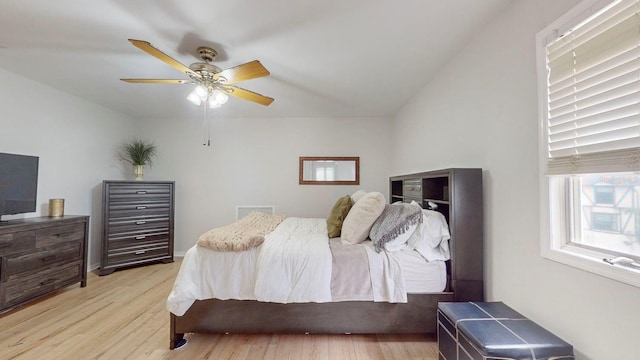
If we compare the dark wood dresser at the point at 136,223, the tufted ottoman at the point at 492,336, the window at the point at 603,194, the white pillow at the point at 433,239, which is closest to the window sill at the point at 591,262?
the window at the point at 603,194

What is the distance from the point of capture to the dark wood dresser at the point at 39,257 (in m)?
2.22

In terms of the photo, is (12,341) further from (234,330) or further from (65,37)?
(65,37)

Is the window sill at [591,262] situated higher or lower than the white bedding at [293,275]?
higher

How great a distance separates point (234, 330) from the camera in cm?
182

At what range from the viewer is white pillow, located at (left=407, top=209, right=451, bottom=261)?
1849mm

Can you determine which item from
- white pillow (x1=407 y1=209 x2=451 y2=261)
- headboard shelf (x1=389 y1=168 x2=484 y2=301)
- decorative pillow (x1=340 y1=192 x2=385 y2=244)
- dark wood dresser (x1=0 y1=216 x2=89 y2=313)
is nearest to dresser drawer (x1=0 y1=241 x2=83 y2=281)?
dark wood dresser (x1=0 y1=216 x2=89 y2=313)

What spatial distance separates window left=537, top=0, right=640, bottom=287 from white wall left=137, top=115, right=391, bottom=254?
2863 mm

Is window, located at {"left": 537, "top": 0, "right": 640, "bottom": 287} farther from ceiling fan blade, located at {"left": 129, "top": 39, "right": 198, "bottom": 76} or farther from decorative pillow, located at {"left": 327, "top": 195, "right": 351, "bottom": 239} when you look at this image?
ceiling fan blade, located at {"left": 129, "top": 39, "right": 198, "bottom": 76}

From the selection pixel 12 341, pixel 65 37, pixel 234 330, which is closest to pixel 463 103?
pixel 234 330

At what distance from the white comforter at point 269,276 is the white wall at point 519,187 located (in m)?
0.73

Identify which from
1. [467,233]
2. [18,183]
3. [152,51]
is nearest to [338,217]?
[467,233]

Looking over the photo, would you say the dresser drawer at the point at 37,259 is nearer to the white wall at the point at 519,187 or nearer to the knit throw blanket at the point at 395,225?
the knit throw blanket at the point at 395,225

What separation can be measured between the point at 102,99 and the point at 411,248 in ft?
13.9

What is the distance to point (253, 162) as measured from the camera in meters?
4.15
